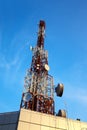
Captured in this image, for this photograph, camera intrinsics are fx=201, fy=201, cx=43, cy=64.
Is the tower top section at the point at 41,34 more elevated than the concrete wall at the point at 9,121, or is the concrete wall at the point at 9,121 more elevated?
the tower top section at the point at 41,34

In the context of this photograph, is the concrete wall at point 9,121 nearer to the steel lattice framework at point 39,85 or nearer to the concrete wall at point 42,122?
the concrete wall at point 42,122

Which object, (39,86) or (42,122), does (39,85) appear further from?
(42,122)

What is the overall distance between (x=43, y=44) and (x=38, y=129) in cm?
2785

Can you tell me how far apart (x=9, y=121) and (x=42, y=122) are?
3.38 meters

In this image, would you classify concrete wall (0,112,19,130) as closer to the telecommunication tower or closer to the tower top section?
the telecommunication tower

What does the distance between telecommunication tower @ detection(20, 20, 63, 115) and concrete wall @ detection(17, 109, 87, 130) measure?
10711mm

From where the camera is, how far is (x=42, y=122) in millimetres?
20797

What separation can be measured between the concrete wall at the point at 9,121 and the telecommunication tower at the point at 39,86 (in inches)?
444

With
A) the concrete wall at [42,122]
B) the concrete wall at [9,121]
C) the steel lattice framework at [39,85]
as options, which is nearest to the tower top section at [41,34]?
the steel lattice framework at [39,85]

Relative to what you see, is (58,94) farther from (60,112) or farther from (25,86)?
(25,86)

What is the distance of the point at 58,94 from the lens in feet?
92.9

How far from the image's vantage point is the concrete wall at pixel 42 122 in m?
19.9

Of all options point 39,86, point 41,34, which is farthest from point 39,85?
point 41,34

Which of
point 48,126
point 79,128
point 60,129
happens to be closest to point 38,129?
point 48,126
